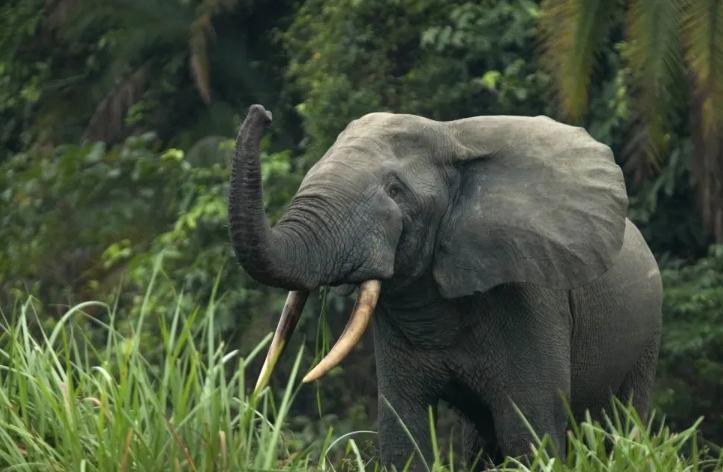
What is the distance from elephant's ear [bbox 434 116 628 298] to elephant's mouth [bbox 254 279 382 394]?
44cm

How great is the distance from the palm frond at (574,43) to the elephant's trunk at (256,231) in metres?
2.52

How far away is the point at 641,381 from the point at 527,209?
1.31 m

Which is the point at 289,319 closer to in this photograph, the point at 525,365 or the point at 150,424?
the point at 525,365

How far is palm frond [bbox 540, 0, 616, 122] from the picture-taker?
29.5ft

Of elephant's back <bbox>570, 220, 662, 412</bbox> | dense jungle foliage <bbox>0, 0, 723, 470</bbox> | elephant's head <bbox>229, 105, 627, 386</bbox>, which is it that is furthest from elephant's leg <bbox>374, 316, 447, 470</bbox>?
dense jungle foliage <bbox>0, 0, 723, 470</bbox>

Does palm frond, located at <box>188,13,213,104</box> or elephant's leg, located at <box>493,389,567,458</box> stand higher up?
elephant's leg, located at <box>493,389,567,458</box>

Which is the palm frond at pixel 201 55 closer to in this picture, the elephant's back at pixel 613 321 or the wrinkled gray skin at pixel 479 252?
the elephant's back at pixel 613 321

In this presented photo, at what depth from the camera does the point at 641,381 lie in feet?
27.9

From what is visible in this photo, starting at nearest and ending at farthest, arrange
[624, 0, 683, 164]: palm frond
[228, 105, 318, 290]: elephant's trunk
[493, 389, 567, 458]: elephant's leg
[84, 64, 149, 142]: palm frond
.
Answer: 1. [228, 105, 318, 290]: elephant's trunk
2. [493, 389, 567, 458]: elephant's leg
3. [624, 0, 683, 164]: palm frond
4. [84, 64, 149, 142]: palm frond

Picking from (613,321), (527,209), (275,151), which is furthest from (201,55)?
(527,209)

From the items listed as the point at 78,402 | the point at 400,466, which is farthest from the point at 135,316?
the point at 78,402

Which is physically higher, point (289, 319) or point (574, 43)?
point (574, 43)

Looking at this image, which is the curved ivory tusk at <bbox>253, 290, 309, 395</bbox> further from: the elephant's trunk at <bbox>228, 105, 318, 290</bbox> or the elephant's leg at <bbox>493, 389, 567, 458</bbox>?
the elephant's leg at <bbox>493, 389, 567, 458</bbox>

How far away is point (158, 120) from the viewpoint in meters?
15.3
